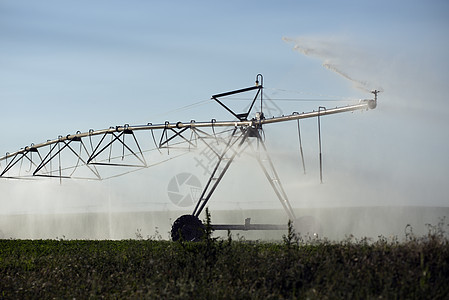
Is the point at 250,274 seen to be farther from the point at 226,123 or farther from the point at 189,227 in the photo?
the point at 226,123

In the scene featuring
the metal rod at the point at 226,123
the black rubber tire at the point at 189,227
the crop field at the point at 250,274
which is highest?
the metal rod at the point at 226,123

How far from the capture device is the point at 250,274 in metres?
11.5

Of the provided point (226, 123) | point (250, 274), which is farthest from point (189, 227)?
point (250, 274)

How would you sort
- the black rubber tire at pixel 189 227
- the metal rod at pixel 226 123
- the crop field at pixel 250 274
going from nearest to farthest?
the crop field at pixel 250 274 → the metal rod at pixel 226 123 → the black rubber tire at pixel 189 227

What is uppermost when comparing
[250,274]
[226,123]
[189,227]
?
[226,123]

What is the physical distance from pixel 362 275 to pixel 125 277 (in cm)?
530

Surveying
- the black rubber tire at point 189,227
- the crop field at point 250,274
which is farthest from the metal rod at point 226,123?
the crop field at point 250,274

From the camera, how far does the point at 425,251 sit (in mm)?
11297

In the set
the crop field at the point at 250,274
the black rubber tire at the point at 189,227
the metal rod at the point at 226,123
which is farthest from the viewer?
the black rubber tire at the point at 189,227

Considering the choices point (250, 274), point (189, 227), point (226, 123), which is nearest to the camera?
point (250, 274)

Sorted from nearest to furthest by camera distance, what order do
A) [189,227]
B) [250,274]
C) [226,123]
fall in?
[250,274] → [189,227] → [226,123]

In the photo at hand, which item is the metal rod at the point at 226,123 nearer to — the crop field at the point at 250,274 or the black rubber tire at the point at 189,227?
the black rubber tire at the point at 189,227

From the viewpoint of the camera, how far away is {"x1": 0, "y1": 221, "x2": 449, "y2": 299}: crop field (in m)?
10.0

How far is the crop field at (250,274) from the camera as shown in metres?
10.0
